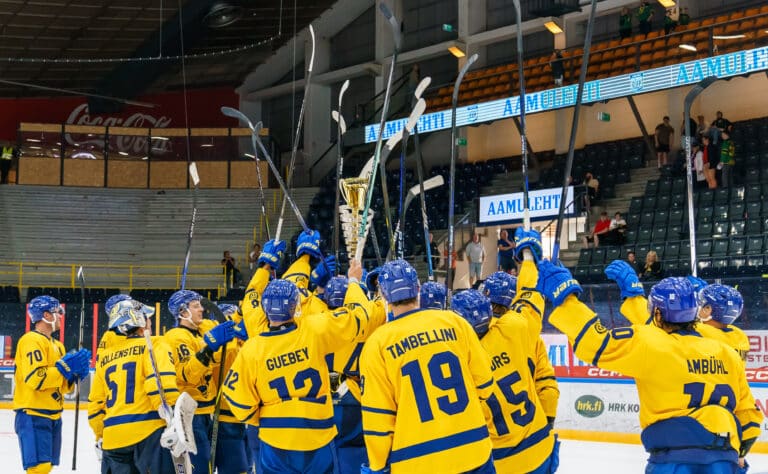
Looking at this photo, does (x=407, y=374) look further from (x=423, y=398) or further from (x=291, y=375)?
(x=291, y=375)

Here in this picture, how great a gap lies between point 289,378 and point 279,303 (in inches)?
14.7

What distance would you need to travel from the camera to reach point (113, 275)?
869 inches

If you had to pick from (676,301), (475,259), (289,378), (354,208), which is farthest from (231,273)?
(676,301)

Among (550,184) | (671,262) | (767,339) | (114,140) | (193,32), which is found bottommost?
(767,339)

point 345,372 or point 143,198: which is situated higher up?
point 143,198

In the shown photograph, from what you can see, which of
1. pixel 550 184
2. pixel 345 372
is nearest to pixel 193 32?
pixel 550 184

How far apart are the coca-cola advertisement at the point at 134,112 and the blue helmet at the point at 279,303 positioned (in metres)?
22.4

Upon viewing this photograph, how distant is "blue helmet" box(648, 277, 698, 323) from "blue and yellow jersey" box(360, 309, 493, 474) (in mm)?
872

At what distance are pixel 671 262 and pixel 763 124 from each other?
4.55 meters

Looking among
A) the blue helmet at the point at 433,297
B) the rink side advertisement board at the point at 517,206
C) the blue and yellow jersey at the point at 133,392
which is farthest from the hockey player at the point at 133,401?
the rink side advertisement board at the point at 517,206

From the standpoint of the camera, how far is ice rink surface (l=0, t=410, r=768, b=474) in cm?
938

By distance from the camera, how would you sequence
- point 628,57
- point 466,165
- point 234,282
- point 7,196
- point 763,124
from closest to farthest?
1. point 763,124
2. point 628,57
3. point 234,282
4. point 466,165
5. point 7,196

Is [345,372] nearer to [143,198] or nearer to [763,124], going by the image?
[763,124]

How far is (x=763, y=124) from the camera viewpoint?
17125 millimetres
